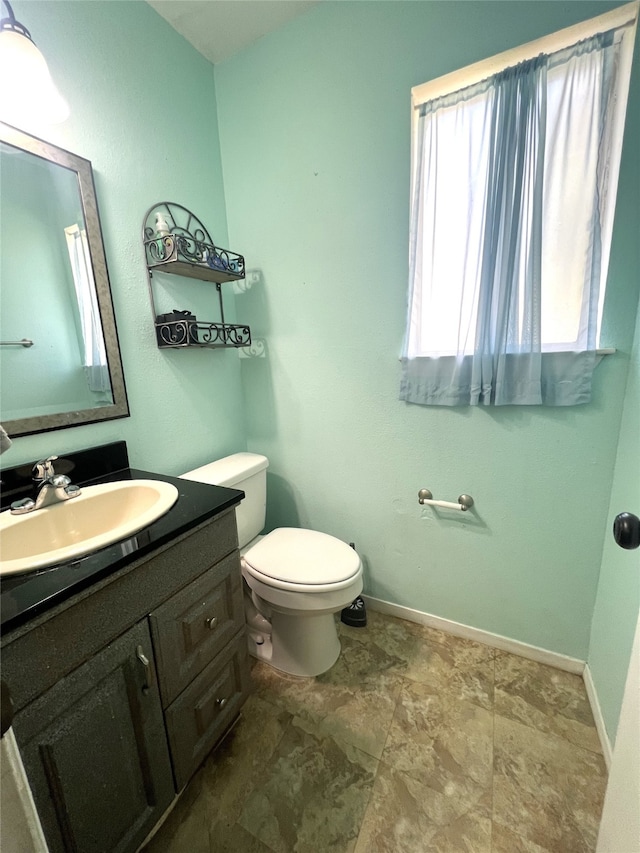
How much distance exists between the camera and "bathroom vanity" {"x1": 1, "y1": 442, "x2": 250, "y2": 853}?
0.60 metres

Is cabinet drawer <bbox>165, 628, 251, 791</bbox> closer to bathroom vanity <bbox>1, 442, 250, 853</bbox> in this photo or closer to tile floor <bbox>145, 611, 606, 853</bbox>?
bathroom vanity <bbox>1, 442, 250, 853</bbox>

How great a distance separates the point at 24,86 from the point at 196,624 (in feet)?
4.80

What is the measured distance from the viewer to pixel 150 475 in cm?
119

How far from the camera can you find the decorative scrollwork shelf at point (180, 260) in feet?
4.12

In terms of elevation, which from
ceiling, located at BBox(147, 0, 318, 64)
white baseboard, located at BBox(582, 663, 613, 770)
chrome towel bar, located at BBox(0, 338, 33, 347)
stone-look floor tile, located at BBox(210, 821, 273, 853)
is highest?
ceiling, located at BBox(147, 0, 318, 64)

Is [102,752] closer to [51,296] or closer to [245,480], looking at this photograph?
[245,480]

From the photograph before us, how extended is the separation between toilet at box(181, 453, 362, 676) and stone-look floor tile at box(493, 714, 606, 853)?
645 mm

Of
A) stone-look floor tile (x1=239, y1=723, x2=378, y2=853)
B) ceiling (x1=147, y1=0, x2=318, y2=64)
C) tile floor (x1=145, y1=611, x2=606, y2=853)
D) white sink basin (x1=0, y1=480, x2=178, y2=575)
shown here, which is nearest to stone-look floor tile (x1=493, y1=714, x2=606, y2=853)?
tile floor (x1=145, y1=611, x2=606, y2=853)

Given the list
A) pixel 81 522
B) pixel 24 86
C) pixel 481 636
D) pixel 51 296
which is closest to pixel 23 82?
pixel 24 86

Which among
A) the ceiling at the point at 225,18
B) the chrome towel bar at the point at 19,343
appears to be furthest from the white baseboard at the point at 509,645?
the ceiling at the point at 225,18

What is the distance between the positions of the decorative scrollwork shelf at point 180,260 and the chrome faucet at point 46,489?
0.61 m

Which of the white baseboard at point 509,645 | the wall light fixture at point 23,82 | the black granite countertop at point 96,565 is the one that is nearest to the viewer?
the black granite countertop at point 96,565

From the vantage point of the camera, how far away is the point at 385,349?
1.42m

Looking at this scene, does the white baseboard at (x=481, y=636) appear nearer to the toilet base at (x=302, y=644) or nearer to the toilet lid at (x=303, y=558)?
the toilet base at (x=302, y=644)
